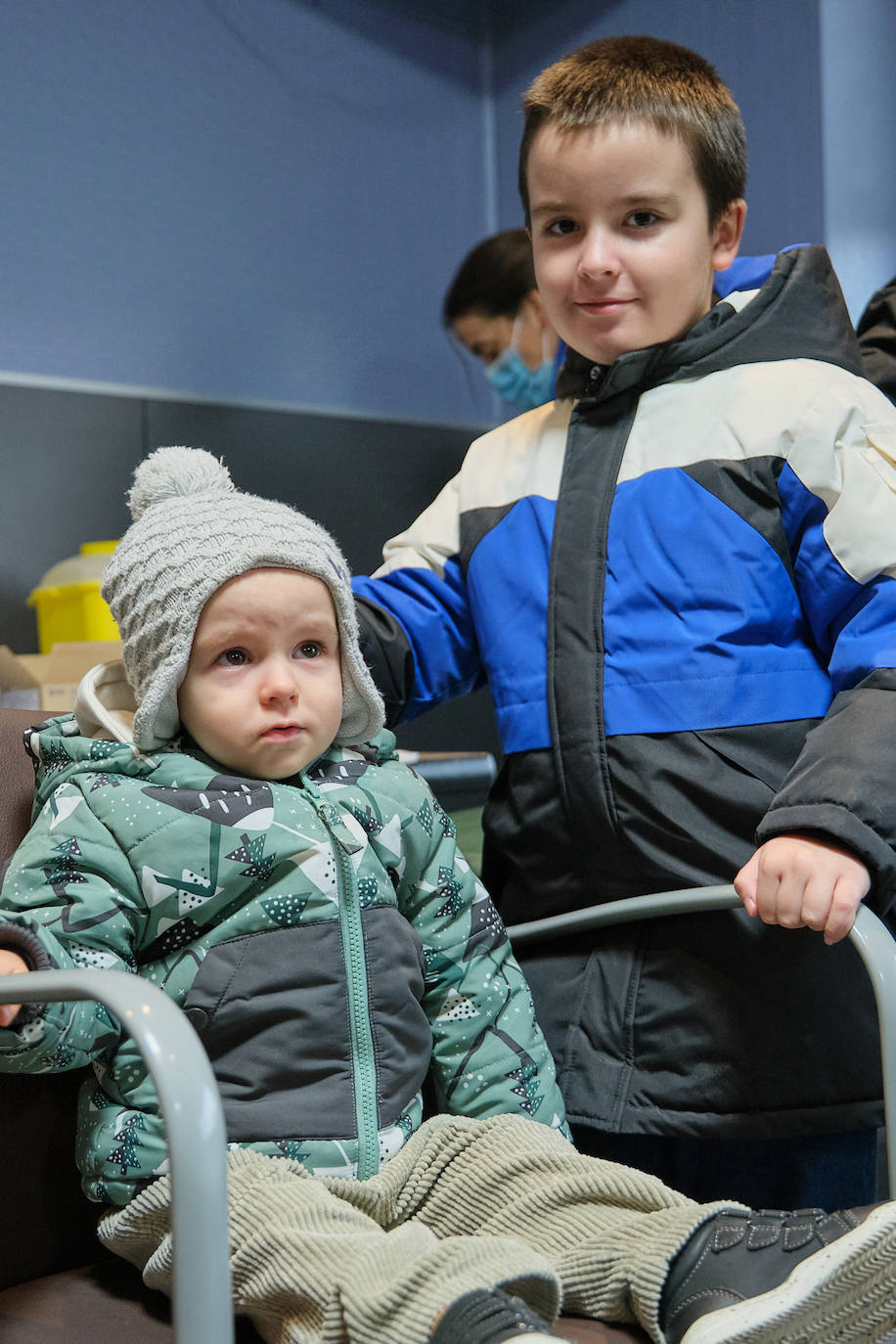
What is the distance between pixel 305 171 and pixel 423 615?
7.72ft

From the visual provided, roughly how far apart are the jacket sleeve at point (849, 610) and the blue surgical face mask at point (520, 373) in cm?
161

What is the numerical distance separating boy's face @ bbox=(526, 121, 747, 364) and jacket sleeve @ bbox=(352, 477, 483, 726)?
223 millimetres

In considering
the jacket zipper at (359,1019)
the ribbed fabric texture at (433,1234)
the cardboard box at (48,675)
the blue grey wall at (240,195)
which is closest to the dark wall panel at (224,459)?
the blue grey wall at (240,195)

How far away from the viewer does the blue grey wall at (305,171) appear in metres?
2.77

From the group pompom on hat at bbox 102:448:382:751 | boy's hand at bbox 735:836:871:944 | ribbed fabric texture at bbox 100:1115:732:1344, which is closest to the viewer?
ribbed fabric texture at bbox 100:1115:732:1344

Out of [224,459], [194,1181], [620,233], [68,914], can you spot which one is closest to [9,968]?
[68,914]

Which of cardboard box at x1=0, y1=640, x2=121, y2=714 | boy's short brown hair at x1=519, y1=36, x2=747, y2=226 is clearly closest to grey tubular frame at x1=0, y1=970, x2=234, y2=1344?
boy's short brown hair at x1=519, y1=36, x2=747, y2=226

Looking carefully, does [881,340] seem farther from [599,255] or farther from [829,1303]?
[829,1303]

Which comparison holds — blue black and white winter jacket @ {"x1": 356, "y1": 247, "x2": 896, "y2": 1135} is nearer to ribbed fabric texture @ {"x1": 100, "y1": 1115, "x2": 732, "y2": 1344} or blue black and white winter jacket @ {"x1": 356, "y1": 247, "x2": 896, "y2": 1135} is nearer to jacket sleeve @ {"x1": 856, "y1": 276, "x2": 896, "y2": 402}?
ribbed fabric texture @ {"x1": 100, "y1": 1115, "x2": 732, "y2": 1344}

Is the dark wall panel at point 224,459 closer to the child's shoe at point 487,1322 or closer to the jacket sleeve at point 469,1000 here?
the jacket sleeve at point 469,1000

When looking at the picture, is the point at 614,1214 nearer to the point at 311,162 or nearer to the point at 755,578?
the point at 755,578

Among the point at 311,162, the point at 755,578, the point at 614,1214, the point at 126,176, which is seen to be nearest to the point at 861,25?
the point at 311,162

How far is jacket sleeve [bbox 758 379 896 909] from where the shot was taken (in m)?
0.89

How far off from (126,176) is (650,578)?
2.23 meters
